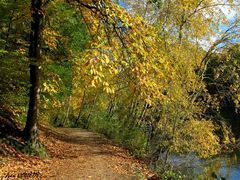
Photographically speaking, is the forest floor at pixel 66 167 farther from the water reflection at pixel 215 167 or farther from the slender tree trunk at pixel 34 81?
the water reflection at pixel 215 167

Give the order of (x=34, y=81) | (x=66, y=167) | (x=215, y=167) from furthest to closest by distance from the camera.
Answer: (x=215, y=167) < (x=34, y=81) < (x=66, y=167)

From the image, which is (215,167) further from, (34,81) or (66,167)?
(34,81)

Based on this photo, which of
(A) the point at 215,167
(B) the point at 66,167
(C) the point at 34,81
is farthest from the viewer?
(A) the point at 215,167

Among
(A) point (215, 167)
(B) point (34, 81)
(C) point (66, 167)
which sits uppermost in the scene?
Answer: (B) point (34, 81)

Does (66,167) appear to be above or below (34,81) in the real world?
below

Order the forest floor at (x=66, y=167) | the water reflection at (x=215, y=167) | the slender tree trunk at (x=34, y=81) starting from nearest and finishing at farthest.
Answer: the forest floor at (x=66, y=167) → the slender tree trunk at (x=34, y=81) → the water reflection at (x=215, y=167)

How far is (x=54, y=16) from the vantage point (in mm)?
13422

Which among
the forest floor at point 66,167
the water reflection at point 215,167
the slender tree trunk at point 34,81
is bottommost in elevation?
the water reflection at point 215,167

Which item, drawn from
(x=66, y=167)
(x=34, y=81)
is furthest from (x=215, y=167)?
(x=34, y=81)

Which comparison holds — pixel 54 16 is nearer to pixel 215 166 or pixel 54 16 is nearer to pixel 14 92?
pixel 14 92

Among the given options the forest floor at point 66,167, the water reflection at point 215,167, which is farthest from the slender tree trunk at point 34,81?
the water reflection at point 215,167

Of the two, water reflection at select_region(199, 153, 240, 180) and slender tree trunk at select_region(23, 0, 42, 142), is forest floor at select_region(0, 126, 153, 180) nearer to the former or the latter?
slender tree trunk at select_region(23, 0, 42, 142)

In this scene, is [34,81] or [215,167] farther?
[215,167]

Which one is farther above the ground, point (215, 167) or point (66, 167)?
point (66, 167)
